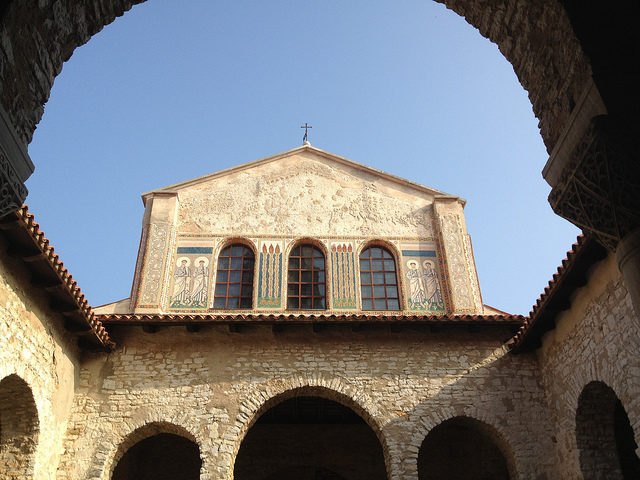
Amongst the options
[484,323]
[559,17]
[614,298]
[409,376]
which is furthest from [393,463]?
[559,17]

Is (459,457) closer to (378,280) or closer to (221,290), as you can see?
(378,280)

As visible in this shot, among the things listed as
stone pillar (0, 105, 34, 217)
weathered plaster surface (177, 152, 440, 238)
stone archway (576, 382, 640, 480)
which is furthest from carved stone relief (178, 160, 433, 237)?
stone pillar (0, 105, 34, 217)

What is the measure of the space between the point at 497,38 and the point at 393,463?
22.4ft

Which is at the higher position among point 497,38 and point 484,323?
point 484,323

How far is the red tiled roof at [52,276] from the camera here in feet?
24.6

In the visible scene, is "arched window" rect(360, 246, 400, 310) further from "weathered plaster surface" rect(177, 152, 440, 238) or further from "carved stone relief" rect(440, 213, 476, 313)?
"carved stone relief" rect(440, 213, 476, 313)

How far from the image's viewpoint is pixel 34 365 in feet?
27.4

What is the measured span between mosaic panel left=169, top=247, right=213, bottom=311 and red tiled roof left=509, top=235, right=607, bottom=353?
6.00 m

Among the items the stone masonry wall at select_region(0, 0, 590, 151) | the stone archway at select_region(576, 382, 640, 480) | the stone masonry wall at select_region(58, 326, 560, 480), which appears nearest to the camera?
the stone masonry wall at select_region(0, 0, 590, 151)

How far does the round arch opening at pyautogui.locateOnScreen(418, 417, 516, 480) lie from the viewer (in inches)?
461

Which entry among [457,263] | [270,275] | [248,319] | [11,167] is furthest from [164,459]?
[11,167]

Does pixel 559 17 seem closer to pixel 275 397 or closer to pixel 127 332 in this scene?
pixel 275 397

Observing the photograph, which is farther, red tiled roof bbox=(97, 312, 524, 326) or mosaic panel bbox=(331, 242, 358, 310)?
mosaic panel bbox=(331, 242, 358, 310)

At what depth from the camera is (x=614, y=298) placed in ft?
25.5
